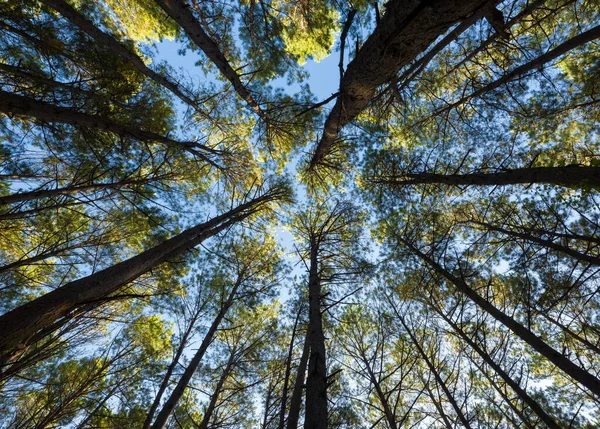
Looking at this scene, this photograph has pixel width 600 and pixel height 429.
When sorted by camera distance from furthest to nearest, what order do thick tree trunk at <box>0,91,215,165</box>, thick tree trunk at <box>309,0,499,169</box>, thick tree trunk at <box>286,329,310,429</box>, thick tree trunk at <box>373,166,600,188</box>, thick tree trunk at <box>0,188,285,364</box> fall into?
thick tree trunk at <box>0,91,215,165</box>, thick tree trunk at <box>286,329,310,429</box>, thick tree trunk at <box>373,166,600,188</box>, thick tree trunk at <box>309,0,499,169</box>, thick tree trunk at <box>0,188,285,364</box>

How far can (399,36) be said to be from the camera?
261 cm

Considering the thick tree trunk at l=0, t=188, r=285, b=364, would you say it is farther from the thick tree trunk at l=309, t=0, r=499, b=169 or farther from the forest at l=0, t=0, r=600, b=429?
the thick tree trunk at l=309, t=0, r=499, b=169

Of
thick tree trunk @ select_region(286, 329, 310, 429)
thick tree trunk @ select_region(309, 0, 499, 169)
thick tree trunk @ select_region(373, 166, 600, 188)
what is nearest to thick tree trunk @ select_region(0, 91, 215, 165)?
thick tree trunk @ select_region(309, 0, 499, 169)

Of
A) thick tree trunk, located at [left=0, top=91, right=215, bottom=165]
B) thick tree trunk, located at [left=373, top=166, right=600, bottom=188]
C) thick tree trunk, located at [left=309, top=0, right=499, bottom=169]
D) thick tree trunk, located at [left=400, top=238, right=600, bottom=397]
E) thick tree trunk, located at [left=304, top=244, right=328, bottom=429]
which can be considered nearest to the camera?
thick tree trunk, located at [left=309, top=0, right=499, bottom=169]

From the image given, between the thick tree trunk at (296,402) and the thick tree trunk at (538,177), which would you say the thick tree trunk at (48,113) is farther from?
the thick tree trunk at (538,177)

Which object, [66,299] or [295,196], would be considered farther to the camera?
[295,196]

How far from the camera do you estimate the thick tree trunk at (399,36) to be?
7.52ft

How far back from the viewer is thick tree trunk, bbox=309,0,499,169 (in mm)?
2293

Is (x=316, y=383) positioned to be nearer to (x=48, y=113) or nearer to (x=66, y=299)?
(x=66, y=299)

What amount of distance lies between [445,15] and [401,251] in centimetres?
680

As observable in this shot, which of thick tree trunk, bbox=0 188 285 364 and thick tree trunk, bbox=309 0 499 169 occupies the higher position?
thick tree trunk, bbox=309 0 499 169

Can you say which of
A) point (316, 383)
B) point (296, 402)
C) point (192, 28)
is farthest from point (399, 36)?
point (296, 402)

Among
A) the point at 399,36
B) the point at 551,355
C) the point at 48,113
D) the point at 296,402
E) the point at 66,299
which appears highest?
the point at 48,113

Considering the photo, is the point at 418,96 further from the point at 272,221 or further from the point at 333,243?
the point at 272,221
